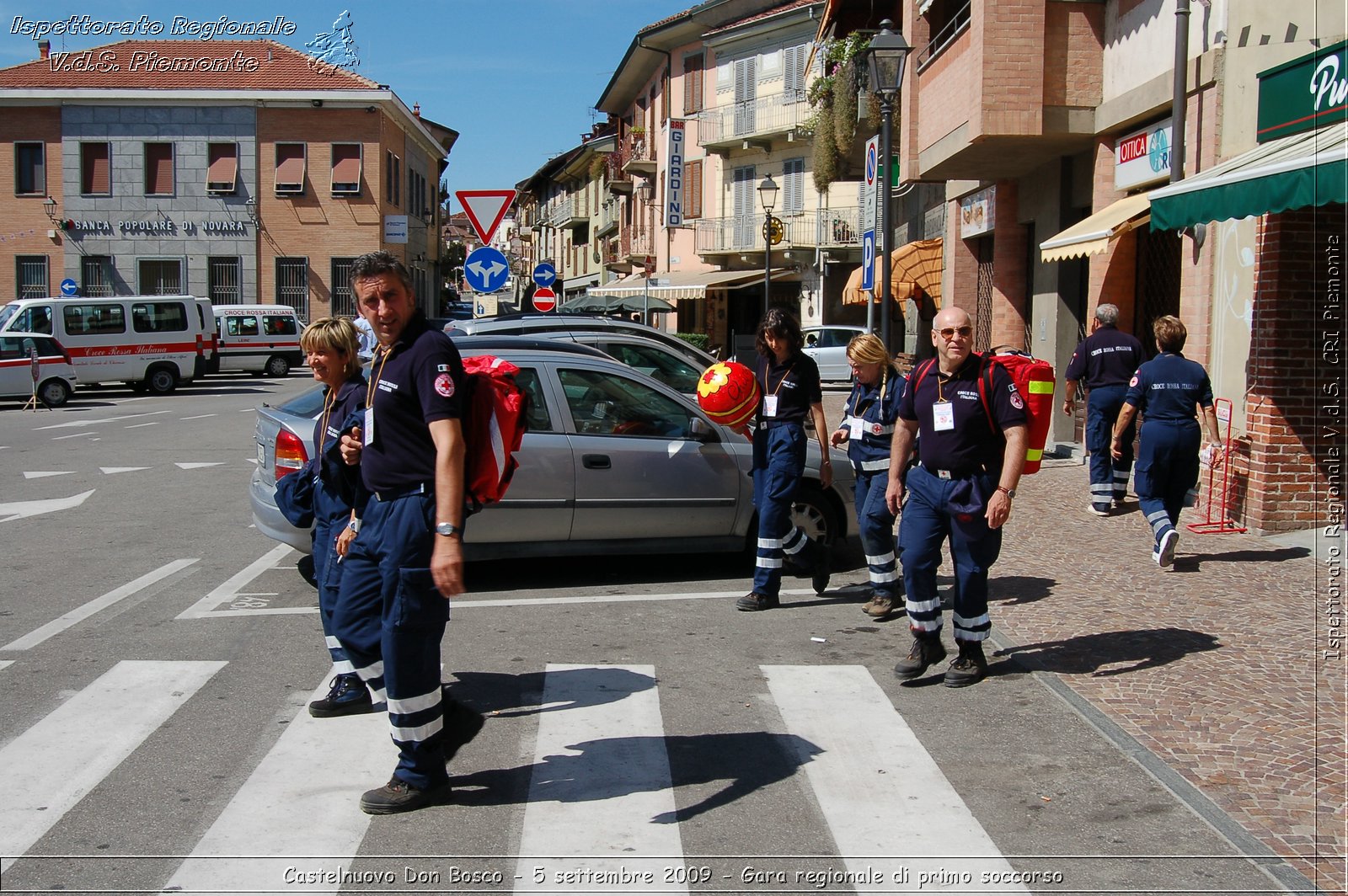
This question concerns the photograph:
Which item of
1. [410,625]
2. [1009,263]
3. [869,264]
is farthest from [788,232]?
[410,625]

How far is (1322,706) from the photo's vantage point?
5633mm

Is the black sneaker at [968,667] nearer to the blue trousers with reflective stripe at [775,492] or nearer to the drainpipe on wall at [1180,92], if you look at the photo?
the blue trousers with reflective stripe at [775,492]

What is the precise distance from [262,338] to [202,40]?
16122mm

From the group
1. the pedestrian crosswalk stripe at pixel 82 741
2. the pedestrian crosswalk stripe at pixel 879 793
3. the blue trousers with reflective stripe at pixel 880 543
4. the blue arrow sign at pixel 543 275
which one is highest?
the blue arrow sign at pixel 543 275

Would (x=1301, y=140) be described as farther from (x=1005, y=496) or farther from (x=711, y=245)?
(x=711, y=245)

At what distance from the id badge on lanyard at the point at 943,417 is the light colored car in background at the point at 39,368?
914 inches

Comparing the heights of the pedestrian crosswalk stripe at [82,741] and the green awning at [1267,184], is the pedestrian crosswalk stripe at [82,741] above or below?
below

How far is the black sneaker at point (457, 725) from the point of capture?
5170 mm

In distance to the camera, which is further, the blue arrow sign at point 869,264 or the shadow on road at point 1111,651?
the blue arrow sign at point 869,264

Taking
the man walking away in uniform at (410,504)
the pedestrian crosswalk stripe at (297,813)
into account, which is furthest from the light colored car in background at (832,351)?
the man walking away in uniform at (410,504)

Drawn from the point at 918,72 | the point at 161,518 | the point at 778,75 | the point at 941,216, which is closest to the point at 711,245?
the point at 778,75

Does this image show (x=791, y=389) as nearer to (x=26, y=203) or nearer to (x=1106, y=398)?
(x=1106, y=398)

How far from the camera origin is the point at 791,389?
7.76 m

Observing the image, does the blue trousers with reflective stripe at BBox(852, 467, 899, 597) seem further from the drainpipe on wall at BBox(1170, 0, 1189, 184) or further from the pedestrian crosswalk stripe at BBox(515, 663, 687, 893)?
the drainpipe on wall at BBox(1170, 0, 1189, 184)
